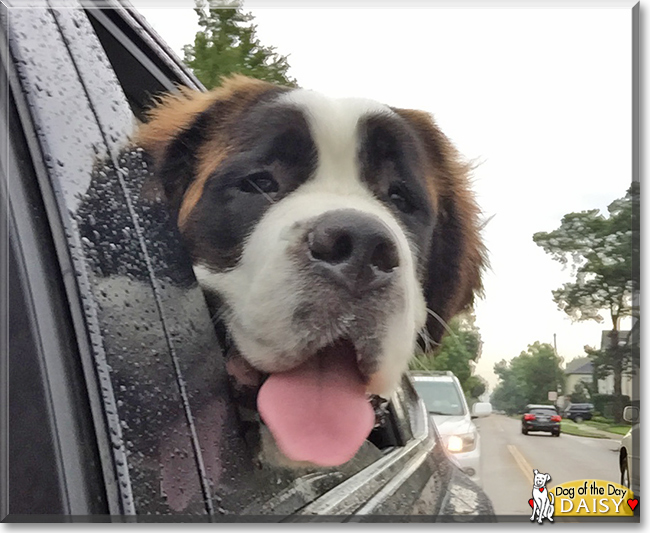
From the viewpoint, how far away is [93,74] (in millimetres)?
1500

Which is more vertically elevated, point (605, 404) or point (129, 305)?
point (129, 305)

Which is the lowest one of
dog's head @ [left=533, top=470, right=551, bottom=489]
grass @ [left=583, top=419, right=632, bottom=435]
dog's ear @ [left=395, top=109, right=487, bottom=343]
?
dog's head @ [left=533, top=470, right=551, bottom=489]

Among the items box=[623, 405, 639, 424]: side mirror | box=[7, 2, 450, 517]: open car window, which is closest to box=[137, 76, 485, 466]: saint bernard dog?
box=[7, 2, 450, 517]: open car window

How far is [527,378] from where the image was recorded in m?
2.43

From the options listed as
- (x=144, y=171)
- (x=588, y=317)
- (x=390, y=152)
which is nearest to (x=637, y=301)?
(x=588, y=317)

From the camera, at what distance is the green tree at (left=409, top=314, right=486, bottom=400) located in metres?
2.36

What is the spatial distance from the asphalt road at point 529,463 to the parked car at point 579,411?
6 centimetres

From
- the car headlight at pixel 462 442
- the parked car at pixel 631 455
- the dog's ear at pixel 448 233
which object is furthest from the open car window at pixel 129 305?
the parked car at pixel 631 455

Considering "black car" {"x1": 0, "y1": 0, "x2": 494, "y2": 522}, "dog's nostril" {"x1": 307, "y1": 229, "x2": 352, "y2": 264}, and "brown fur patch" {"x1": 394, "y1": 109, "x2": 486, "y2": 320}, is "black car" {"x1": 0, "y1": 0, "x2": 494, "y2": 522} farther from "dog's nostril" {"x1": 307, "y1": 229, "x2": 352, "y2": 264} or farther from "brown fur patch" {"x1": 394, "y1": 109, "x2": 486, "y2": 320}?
"brown fur patch" {"x1": 394, "y1": 109, "x2": 486, "y2": 320}

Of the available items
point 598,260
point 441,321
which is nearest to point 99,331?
point 441,321

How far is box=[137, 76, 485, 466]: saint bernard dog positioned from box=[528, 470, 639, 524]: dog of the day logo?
612 millimetres

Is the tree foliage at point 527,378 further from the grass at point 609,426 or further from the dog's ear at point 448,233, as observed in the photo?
the dog's ear at point 448,233

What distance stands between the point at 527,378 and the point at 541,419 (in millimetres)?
153

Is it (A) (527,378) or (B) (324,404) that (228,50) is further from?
(A) (527,378)
